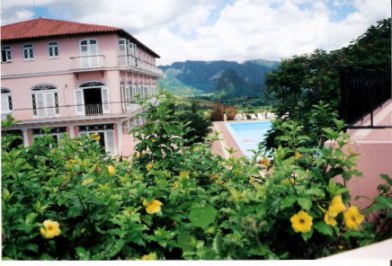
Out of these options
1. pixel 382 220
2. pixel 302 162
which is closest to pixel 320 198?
pixel 302 162

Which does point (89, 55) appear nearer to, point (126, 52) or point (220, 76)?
point (126, 52)

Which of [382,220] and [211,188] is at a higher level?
[211,188]

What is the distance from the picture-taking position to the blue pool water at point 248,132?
2.81 m

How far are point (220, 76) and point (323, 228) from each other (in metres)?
2.05

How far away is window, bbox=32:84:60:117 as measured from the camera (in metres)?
3.04

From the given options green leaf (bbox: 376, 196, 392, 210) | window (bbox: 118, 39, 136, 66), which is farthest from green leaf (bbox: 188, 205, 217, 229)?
window (bbox: 118, 39, 136, 66)

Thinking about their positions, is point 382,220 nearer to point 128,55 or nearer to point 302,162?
point 302,162

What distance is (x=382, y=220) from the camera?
1.89m

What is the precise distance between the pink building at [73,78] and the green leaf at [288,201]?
1548 millimetres

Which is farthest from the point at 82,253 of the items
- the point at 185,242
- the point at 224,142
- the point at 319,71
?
the point at 319,71

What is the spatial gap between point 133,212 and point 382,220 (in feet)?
3.82

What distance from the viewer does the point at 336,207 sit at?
1461mm

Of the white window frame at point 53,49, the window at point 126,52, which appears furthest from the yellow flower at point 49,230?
the window at point 126,52

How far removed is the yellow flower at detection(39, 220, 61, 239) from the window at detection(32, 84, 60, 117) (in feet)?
5.27
